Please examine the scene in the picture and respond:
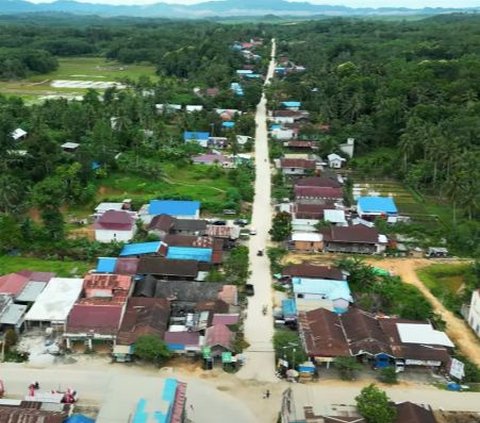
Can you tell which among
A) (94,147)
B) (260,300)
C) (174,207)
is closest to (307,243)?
(260,300)

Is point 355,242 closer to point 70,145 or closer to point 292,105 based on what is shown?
point 70,145

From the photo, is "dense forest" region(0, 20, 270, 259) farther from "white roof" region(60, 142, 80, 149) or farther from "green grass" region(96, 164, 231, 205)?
"white roof" region(60, 142, 80, 149)

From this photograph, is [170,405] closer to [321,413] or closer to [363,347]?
[321,413]

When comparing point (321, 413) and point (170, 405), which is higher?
point (170, 405)

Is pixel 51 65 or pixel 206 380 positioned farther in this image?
pixel 51 65

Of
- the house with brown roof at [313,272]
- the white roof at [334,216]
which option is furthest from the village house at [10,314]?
the white roof at [334,216]

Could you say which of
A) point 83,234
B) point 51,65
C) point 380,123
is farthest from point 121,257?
point 51,65

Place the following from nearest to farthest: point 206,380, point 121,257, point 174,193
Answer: point 206,380 → point 121,257 → point 174,193
